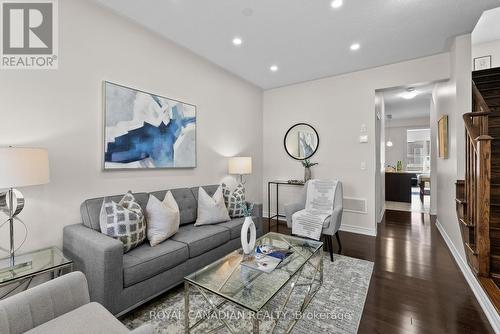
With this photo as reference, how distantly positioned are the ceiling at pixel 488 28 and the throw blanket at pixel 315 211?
3019mm

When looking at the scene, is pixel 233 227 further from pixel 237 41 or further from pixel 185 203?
pixel 237 41

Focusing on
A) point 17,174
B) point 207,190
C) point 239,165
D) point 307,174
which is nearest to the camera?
point 17,174

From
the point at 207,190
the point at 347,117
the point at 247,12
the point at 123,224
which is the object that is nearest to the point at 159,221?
the point at 123,224

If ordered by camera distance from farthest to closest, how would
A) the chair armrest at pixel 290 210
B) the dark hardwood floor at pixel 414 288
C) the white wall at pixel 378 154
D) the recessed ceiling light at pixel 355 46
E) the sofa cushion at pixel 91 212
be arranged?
the white wall at pixel 378 154 → the chair armrest at pixel 290 210 → the recessed ceiling light at pixel 355 46 → the sofa cushion at pixel 91 212 → the dark hardwood floor at pixel 414 288

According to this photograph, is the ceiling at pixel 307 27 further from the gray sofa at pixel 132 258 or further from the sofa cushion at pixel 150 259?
the sofa cushion at pixel 150 259

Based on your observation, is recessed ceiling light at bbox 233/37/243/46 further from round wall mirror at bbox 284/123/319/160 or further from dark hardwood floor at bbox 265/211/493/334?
dark hardwood floor at bbox 265/211/493/334

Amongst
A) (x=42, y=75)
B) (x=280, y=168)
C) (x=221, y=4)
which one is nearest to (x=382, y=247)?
(x=280, y=168)

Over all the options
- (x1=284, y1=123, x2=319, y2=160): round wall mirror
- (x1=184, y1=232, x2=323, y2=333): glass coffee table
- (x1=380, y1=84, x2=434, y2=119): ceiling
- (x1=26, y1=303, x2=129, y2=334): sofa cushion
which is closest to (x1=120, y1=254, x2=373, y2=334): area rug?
(x1=184, y1=232, x2=323, y2=333): glass coffee table

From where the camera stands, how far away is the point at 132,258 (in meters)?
1.82

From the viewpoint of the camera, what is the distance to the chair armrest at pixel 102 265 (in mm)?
1591

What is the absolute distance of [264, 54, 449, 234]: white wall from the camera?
11.7ft

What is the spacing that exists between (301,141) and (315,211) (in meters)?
1.62

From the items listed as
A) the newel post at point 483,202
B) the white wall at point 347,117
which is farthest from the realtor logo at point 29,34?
the newel post at point 483,202

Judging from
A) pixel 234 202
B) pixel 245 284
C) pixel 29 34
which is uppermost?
pixel 29 34
